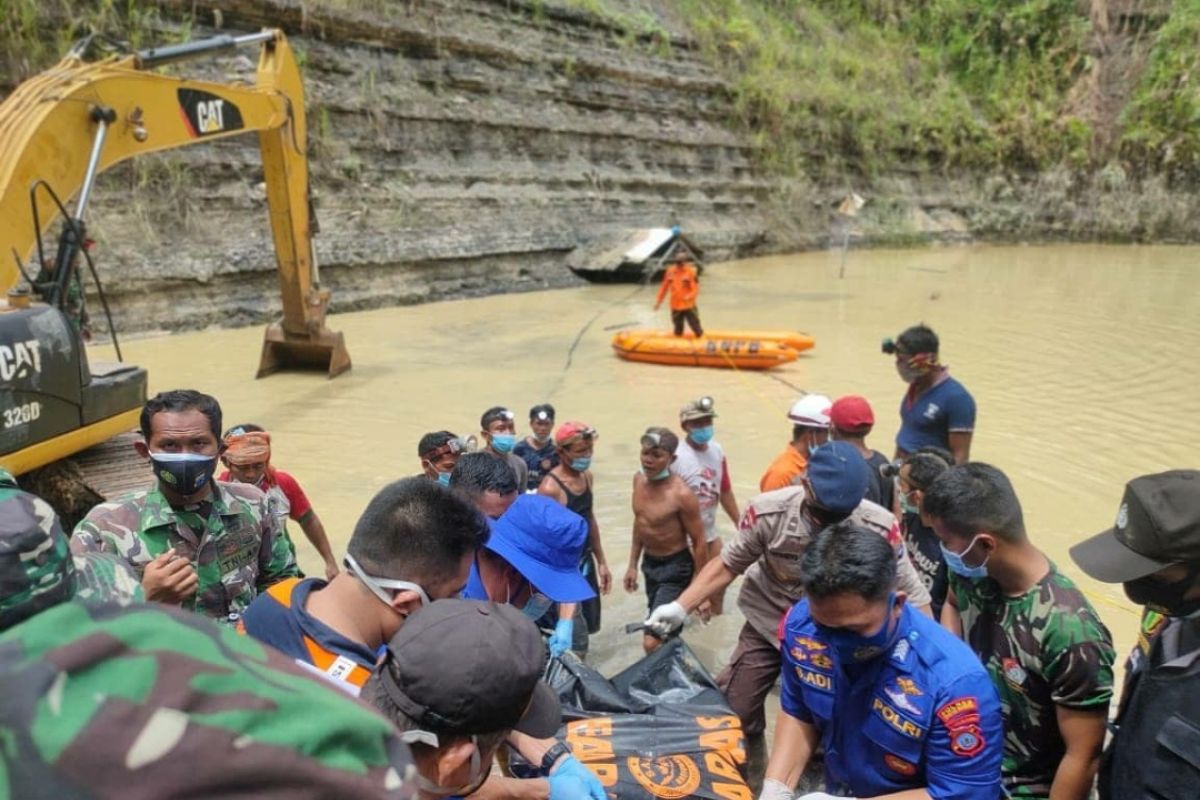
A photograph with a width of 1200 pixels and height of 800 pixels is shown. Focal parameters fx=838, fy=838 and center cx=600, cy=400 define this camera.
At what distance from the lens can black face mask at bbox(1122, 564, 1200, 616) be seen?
203 cm

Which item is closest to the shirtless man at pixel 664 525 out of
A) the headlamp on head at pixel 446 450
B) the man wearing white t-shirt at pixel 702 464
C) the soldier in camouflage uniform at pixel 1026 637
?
the man wearing white t-shirt at pixel 702 464

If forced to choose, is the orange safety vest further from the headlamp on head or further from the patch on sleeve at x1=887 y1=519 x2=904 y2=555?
the headlamp on head

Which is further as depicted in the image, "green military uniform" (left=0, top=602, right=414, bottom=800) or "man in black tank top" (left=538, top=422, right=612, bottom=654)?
"man in black tank top" (left=538, top=422, right=612, bottom=654)

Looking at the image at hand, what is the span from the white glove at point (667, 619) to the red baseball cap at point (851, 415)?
5.06 feet

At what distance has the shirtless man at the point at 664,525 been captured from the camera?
435 cm

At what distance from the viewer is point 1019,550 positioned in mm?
2432

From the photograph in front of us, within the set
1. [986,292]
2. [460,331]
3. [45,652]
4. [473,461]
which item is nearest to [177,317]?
[460,331]

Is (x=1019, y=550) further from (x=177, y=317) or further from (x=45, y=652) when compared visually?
(x=177, y=317)

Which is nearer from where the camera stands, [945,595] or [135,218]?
[945,595]

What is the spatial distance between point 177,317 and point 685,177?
14673 millimetres

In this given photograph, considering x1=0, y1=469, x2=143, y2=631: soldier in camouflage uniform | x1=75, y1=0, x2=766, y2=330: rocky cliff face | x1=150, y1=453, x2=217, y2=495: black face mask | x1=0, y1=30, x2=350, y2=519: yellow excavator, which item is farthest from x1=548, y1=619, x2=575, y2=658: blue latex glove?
x1=75, y1=0, x2=766, y2=330: rocky cliff face

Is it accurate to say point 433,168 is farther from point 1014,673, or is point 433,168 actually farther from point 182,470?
point 1014,673

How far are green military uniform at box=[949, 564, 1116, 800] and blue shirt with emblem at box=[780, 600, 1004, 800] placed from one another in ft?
0.68

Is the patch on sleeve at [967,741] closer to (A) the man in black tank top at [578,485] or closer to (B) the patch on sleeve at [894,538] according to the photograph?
(B) the patch on sleeve at [894,538]
